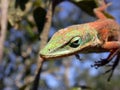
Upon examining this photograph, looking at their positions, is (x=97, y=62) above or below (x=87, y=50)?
below

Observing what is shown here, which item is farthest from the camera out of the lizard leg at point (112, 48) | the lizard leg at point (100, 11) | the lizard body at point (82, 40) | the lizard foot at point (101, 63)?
the lizard leg at point (100, 11)

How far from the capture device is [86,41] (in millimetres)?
1435

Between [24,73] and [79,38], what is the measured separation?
2.17 meters

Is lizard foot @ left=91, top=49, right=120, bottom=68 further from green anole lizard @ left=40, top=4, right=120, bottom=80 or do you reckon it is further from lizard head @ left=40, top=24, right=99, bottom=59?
lizard head @ left=40, top=24, right=99, bottom=59

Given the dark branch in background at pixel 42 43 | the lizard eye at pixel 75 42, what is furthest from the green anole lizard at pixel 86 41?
the dark branch in background at pixel 42 43

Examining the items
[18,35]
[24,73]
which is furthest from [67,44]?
[18,35]

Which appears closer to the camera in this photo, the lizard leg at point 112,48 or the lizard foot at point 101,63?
the lizard leg at point 112,48

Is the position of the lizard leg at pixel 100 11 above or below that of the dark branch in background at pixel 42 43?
above

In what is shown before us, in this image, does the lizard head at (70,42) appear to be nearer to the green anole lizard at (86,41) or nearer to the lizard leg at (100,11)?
the green anole lizard at (86,41)

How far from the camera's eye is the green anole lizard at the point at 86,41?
4.49 feet

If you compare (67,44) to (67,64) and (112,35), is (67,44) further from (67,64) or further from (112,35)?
(67,64)

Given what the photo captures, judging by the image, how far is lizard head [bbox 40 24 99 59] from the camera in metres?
1.36

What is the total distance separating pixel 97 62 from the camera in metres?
1.66

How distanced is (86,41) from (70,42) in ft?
0.21
